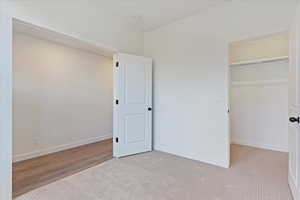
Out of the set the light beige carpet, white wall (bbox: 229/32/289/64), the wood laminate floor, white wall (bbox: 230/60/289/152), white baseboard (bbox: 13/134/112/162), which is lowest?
the wood laminate floor

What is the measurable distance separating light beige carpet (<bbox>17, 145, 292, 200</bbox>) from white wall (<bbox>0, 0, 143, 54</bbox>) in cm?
208

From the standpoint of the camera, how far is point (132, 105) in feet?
11.2

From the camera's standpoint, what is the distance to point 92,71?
435 cm

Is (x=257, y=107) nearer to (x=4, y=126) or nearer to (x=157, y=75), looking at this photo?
(x=157, y=75)

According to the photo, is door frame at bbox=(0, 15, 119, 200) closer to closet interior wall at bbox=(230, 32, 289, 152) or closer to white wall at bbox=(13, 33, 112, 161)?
white wall at bbox=(13, 33, 112, 161)

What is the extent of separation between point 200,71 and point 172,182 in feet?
6.23

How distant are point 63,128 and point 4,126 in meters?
2.04

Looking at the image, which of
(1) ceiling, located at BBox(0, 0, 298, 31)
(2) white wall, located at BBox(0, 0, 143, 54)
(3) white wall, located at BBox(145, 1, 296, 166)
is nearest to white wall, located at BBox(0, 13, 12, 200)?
(2) white wall, located at BBox(0, 0, 143, 54)

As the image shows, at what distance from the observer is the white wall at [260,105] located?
143 inches

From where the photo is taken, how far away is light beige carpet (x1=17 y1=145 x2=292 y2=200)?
196 centimetres

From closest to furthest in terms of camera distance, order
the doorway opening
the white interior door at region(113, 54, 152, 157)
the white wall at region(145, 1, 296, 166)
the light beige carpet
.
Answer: the light beige carpet < the white wall at region(145, 1, 296, 166) < the doorway opening < the white interior door at region(113, 54, 152, 157)

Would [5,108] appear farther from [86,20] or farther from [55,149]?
[55,149]

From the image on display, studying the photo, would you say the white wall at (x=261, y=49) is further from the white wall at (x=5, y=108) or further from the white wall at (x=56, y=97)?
the white wall at (x=5, y=108)

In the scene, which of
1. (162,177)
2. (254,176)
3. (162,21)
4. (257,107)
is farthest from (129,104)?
(257,107)
